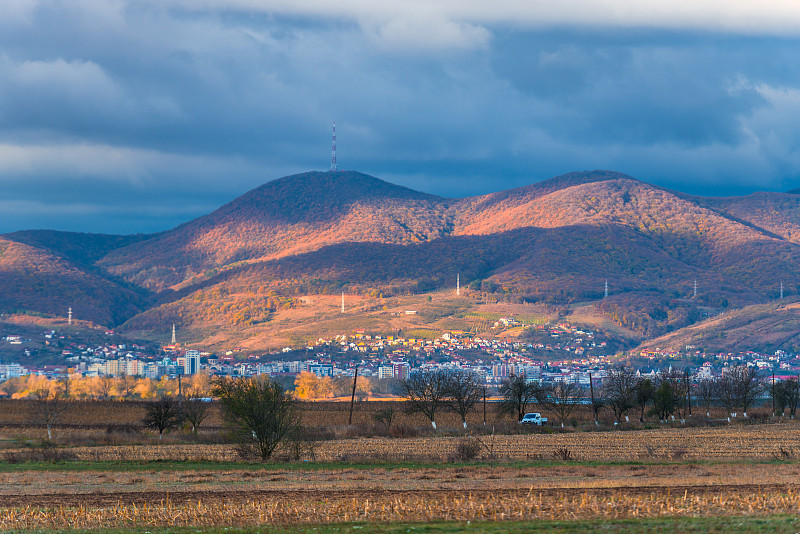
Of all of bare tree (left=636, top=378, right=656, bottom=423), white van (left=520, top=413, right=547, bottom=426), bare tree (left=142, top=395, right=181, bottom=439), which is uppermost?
bare tree (left=636, top=378, right=656, bottom=423)

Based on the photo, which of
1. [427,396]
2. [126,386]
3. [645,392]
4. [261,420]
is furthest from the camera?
[126,386]

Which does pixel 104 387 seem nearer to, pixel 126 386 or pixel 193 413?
pixel 126 386

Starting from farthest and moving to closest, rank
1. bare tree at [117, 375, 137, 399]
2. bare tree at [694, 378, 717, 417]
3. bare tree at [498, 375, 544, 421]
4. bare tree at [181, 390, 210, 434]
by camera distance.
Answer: bare tree at [117, 375, 137, 399] < bare tree at [694, 378, 717, 417] < bare tree at [498, 375, 544, 421] < bare tree at [181, 390, 210, 434]

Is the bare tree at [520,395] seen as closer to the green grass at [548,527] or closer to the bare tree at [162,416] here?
the bare tree at [162,416]

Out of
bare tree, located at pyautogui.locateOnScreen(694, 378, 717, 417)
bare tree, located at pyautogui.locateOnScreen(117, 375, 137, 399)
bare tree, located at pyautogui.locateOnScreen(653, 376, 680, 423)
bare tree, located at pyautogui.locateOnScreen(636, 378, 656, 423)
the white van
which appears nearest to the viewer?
the white van

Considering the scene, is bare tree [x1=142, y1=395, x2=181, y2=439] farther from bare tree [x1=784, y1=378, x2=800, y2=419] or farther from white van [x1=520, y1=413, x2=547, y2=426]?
bare tree [x1=784, y1=378, x2=800, y2=419]

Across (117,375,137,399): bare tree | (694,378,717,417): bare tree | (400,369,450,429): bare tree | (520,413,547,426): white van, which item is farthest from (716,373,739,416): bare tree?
(117,375,137,399): bare tree

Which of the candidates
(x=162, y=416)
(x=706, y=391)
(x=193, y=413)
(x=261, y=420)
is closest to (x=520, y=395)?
(x=193, y=413)

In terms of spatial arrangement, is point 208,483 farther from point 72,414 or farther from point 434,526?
point 72,414

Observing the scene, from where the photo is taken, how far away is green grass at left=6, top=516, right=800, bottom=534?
2056 centimetres

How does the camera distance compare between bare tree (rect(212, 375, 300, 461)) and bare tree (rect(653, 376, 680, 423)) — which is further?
bare tree (rect(653, 376, 680, 423))

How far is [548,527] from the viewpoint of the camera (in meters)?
21.5

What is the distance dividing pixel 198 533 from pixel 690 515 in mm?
12419

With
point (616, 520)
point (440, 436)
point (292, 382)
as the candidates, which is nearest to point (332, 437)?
point (440, 436)
